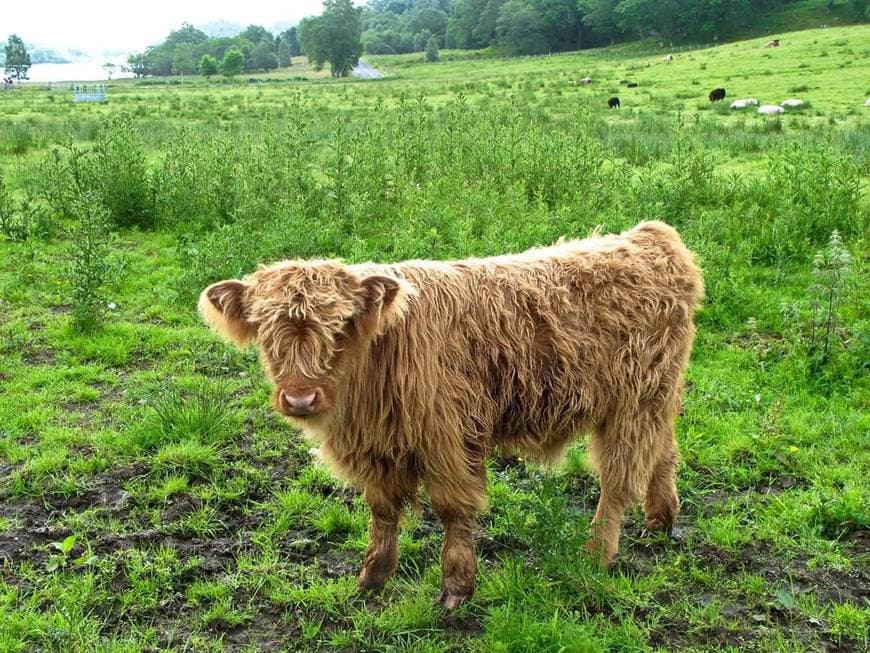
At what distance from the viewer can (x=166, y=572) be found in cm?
384

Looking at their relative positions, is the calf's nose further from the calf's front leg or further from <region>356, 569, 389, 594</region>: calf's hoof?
<region>356, 569, 389, 594</region>: calf's hoof

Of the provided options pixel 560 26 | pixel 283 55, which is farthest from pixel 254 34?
pixel 560 26

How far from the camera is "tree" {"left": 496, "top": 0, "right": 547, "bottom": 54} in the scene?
8194 cm

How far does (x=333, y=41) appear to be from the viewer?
258 ft

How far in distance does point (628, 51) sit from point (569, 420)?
7094cm

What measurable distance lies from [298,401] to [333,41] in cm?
8263

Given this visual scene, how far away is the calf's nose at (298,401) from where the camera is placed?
9.46ft

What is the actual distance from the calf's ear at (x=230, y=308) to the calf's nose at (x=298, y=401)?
0.41 meters

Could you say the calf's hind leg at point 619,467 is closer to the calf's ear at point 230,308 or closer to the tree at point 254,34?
the calf's ear at point 230,308

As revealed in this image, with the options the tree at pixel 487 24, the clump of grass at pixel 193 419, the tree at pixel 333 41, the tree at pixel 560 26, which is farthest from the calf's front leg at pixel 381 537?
the tree at pixel 487 24

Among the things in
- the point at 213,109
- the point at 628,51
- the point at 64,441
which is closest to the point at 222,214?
the point at 64,441

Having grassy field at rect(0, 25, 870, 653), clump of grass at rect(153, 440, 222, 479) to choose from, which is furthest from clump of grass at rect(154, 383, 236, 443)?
clump of grass at rect(153, 440, 222, 479)

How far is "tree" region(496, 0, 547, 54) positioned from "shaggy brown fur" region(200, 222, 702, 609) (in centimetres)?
8435

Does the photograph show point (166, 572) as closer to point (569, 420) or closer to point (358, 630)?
point (358, 630)
